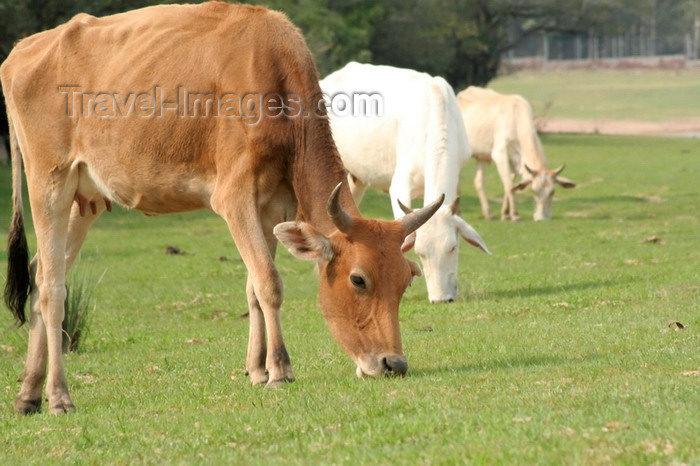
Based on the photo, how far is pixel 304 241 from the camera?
7.44m

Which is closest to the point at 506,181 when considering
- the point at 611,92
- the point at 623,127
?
Result: the point at 623,127

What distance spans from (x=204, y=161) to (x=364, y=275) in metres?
1.39

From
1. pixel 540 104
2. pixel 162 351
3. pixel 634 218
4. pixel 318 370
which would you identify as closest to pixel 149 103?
pixel 318 370

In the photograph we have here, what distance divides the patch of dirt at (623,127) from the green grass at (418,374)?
125 feet

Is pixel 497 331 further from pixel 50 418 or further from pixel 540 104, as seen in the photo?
pixel 540 104

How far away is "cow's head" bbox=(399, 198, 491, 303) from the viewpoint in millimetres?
12695

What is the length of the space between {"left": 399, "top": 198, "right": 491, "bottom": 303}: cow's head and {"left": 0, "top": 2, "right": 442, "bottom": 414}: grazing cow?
4.64 meters

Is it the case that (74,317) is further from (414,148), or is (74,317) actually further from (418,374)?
(414,148)

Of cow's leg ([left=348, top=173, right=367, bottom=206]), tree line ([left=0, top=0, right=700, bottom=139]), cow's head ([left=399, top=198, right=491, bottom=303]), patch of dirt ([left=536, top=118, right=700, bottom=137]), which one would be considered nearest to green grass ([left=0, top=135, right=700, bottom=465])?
cow's head ([left=399, top=198, right=491, bottom=303])

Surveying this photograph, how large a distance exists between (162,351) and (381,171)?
16.6ft

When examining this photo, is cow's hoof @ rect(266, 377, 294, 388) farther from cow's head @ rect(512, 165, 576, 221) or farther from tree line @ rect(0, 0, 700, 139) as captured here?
tree line @ rect(0, 0, 700, 139)

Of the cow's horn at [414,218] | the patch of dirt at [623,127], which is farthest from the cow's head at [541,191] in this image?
the patch of dirt at [623,127]

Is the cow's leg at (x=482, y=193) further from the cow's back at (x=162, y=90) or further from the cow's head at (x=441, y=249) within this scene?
the cow's back at (x=162, y=90)

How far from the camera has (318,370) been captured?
834 cm
